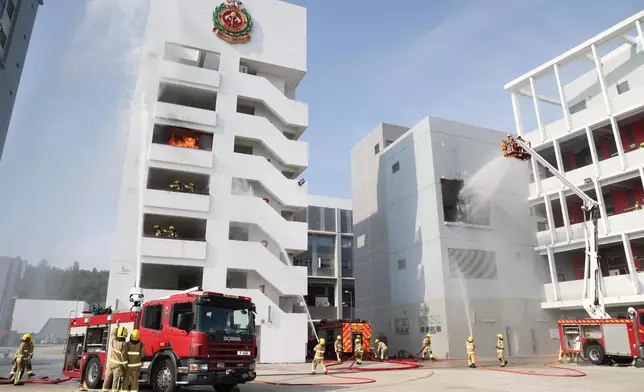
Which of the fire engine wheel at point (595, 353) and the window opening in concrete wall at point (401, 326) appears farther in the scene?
the window opening in concrete wall at point (401, 326)

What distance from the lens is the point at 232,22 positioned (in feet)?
107

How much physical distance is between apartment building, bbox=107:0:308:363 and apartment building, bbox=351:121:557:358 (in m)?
8.80

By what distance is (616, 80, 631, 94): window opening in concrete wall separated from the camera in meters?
30.1

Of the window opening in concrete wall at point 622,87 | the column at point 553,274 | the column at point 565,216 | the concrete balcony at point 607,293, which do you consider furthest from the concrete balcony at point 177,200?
the window opening in concrete wall at point 622,87

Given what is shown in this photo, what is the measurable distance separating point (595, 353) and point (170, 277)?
26.5 meters

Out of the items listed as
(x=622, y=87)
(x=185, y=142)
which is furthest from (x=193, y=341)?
(x=622, y=87)

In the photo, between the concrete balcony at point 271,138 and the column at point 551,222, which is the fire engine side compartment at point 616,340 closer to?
the column at point 551,222

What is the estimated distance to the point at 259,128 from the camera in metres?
31.5

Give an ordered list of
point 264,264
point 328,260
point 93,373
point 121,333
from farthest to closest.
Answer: point 328,260
point 264,264
point 93,373
point 121,333

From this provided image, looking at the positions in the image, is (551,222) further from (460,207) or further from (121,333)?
(121,333)

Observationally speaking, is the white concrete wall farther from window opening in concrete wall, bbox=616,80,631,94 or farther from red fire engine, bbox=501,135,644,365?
window opening in concrete wall, bbox=616,80,631,94

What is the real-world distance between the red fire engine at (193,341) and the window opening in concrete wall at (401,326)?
22.8 metres

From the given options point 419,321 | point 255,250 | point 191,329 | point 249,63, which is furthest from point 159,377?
point 249,63

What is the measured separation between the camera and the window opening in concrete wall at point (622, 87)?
1187 inches
